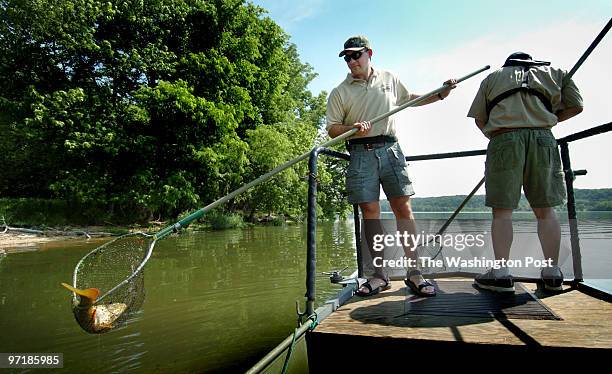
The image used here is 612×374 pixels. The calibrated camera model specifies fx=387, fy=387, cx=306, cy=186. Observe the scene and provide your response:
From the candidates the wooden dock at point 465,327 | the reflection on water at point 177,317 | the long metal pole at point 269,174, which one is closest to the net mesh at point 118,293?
the long metal pole at point 269,174

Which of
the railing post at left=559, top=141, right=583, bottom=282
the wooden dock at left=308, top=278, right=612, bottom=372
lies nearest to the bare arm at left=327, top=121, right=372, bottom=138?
the wooden dock at left=308, top=278, right=612, bottom=372

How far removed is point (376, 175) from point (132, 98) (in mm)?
19946

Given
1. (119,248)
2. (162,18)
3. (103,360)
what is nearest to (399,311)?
(119,248)

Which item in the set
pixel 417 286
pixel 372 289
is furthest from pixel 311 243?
pixel 417 286

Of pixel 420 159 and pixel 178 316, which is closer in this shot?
pixel 420 159

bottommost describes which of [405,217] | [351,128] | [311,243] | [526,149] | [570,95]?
[311,243]

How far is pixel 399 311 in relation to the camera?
7.61 feet

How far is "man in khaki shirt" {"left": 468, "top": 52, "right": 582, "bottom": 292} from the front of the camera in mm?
2582

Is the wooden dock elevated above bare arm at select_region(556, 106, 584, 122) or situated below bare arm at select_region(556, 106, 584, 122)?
below

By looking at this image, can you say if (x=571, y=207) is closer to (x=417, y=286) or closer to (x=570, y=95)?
(x=570, y=95)

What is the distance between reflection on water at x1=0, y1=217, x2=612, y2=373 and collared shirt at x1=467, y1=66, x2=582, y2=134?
31.0 inches

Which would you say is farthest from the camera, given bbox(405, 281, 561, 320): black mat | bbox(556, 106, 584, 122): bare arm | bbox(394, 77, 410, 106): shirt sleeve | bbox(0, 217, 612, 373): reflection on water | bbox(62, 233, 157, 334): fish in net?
bbox(0, 217, 612, 373): reflection on water

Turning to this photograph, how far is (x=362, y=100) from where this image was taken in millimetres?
3090

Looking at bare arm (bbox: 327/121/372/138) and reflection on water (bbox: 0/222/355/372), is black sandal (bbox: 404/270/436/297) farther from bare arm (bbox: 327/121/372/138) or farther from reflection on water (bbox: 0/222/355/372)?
reflection on water (bbox: 0/222/355/372)
